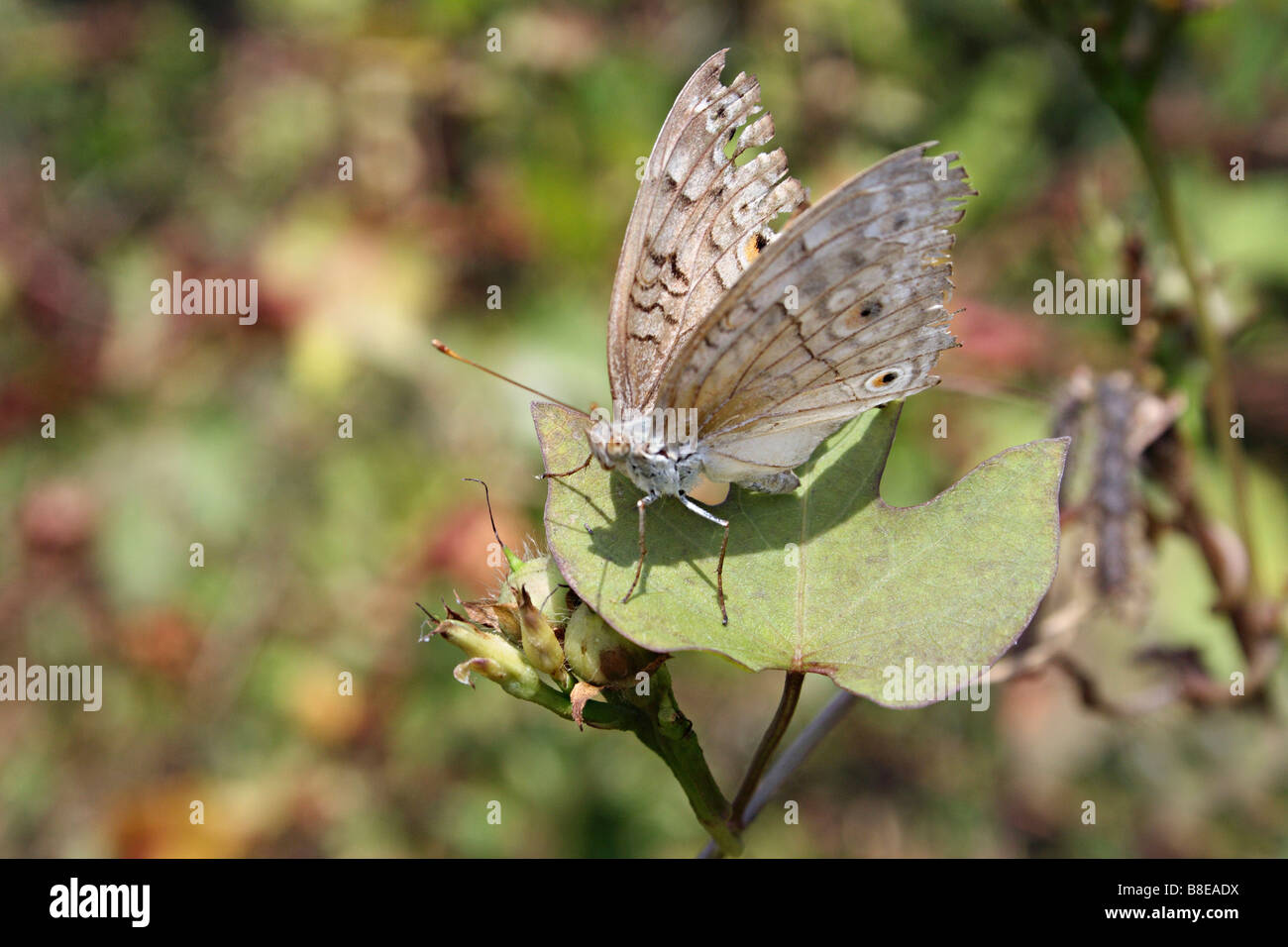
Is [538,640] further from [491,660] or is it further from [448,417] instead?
[448,417]

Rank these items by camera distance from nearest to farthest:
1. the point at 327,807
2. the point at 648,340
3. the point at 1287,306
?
the point at 648,340
the point at 327,807
the point at 1287,306

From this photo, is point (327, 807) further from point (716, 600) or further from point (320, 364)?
point (716, 600)

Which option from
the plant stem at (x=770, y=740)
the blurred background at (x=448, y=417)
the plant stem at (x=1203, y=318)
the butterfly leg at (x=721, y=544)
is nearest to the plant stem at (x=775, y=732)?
the plant stem at (x=770, y=740)

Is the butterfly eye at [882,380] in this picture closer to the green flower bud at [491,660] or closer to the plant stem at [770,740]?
the plant stem at [770,740]

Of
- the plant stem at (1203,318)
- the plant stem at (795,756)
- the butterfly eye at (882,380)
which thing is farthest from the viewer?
the plant stem at (1203,318)

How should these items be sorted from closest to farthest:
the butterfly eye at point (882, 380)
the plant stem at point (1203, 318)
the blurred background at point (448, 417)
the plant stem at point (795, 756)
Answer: the plant stem at point (795, 756) → the butterfly eye at point (882, 380) → the plant stem at point (1203, 318) → the blurred background at point (448, 417)

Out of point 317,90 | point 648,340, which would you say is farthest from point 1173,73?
point 648,340

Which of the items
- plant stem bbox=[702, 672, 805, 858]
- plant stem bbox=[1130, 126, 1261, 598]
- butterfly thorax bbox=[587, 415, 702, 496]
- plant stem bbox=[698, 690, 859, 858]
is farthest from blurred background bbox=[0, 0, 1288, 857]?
plant stem bbox=[702, 672, 805, 858]

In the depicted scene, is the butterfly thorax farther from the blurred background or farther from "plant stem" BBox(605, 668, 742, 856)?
the blurred background

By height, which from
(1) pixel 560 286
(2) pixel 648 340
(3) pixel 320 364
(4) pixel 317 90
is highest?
(4) pixel 317 90
